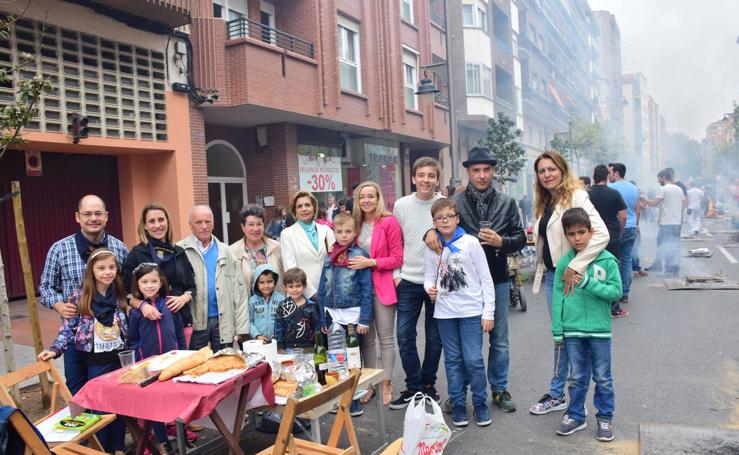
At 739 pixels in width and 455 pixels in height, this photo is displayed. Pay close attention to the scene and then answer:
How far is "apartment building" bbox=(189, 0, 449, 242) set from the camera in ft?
39.0

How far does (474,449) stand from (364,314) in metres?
1.34

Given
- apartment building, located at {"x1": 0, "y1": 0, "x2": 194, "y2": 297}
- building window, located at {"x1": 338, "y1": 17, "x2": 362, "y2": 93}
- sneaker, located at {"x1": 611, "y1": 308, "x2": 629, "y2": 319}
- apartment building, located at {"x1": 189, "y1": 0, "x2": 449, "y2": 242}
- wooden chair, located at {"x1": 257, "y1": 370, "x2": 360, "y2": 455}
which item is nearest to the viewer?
wooden chair, located at {"x1": 257, "y1": 370, "x2": 360, "y2": 455}

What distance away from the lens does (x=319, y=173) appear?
1625cm

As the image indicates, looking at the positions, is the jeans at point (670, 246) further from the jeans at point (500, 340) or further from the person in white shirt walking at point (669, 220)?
the jeans at point (500, 340)

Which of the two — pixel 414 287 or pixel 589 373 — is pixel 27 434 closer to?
pixel 414 287

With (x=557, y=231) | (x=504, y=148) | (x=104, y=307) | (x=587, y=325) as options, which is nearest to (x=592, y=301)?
(x=587, y=325)

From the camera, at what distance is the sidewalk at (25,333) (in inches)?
265

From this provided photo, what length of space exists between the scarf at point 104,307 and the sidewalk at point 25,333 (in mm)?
2637

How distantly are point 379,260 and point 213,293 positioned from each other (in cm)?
139

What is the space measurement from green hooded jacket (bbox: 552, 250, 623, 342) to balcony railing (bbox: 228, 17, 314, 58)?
1033 cm

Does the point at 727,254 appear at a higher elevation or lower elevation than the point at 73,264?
Answer: lower

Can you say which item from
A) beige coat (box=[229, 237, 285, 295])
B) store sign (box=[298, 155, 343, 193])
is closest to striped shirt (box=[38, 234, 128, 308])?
beige coat (box=[229, 237, 285, 295])

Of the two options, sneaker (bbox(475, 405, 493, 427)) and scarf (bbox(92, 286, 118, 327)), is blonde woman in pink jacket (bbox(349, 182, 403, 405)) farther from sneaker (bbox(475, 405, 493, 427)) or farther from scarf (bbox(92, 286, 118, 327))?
scarf (bbox(92, 286, 118, 327))

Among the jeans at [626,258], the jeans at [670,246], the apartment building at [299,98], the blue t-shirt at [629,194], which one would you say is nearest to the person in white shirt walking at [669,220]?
the jeans at [670,246]
